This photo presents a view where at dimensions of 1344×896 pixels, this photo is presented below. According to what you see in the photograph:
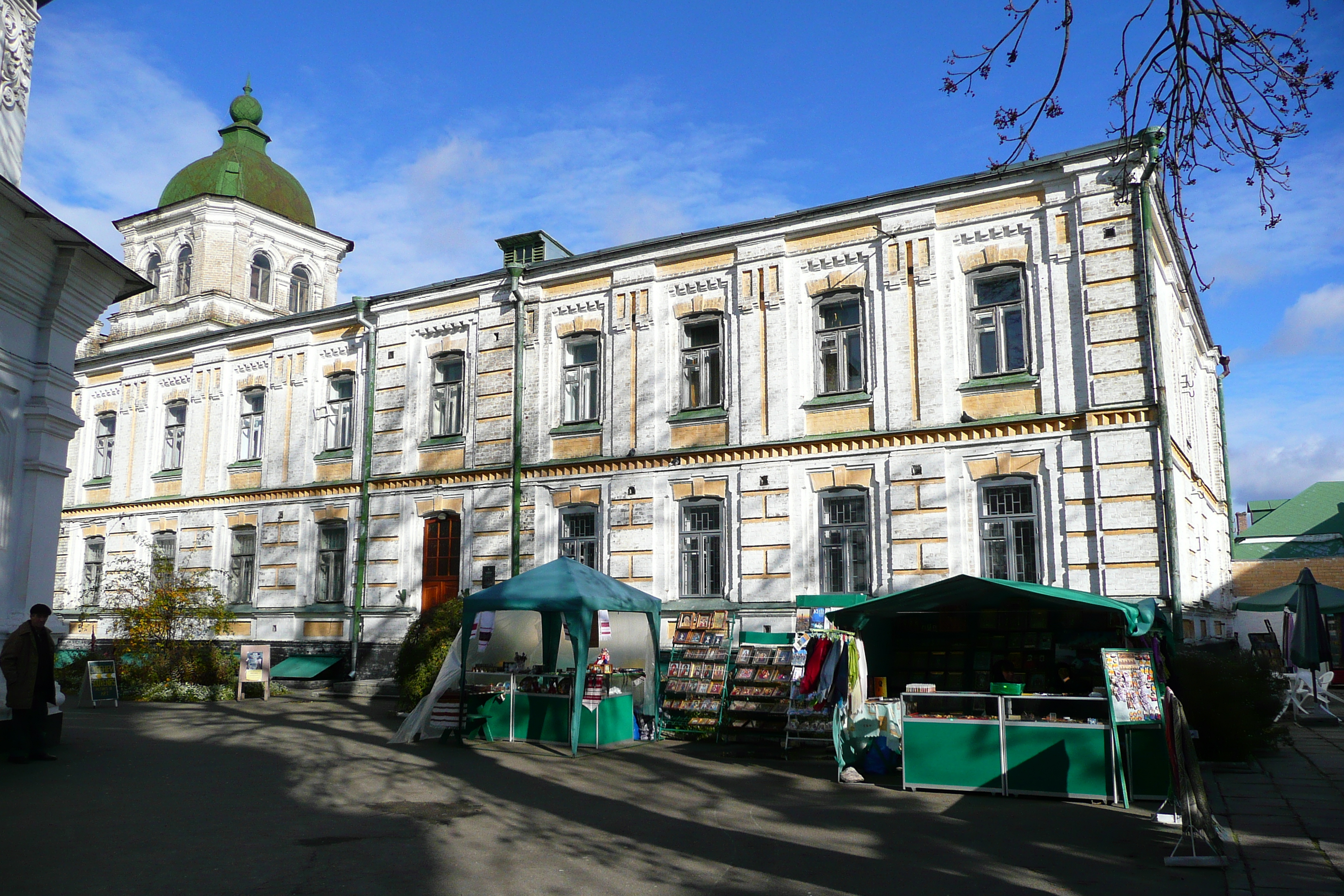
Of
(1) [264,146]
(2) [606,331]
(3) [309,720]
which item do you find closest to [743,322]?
(2) [606,331]

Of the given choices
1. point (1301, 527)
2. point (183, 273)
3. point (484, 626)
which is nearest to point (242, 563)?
point (183, 273)

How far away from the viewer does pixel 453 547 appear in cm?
2316

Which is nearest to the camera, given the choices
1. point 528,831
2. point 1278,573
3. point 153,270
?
point 528,831

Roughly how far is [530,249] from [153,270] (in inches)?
615

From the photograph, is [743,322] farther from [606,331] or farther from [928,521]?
[928,521]

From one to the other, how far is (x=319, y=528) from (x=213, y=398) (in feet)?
17.7

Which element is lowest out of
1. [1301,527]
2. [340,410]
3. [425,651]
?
[425,651]

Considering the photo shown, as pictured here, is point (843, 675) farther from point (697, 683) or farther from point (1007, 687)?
point (697, 683)

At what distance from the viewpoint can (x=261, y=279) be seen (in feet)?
107

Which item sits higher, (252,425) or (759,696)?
(252,425)

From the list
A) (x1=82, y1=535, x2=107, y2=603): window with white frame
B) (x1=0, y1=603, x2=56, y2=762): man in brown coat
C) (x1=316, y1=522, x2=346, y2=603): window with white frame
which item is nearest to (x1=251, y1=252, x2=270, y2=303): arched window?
(x1=82, y1=535, x2=107, y2=603): window with white frame

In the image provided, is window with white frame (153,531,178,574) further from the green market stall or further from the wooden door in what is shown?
the green market stall

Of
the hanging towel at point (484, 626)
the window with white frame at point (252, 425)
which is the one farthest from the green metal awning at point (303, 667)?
the hanging towel at point (484, 626)

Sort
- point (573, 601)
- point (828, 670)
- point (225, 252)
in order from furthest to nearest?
point (225, 252)
point (573, 601)
point (828, 670)
